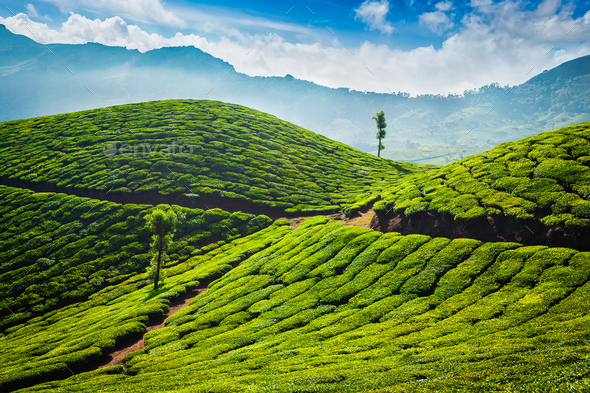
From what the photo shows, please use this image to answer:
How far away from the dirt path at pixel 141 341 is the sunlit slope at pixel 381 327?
6.34 ft

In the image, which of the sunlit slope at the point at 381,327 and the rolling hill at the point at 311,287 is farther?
the rolling hill at the point at 311,287

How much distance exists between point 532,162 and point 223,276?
44759 millimetres

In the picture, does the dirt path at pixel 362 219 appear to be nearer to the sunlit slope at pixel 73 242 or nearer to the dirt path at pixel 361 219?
the dirt path at pixel 361 219

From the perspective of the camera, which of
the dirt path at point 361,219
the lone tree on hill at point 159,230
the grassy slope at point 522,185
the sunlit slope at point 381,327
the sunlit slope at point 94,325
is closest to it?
the sunlit slope at point 381,327

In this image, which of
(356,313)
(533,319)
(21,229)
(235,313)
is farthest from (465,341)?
(21,229)

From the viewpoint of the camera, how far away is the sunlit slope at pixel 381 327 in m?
14.0

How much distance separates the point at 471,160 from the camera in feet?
142

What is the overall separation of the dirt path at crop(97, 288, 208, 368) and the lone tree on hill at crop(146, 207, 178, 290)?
6871mm

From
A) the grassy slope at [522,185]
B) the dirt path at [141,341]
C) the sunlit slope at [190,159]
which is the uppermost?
the sunlit slope at [190,159]

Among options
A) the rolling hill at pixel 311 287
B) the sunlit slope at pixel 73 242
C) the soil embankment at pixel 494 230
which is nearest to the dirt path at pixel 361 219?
the rolling hill at pixel 311 287

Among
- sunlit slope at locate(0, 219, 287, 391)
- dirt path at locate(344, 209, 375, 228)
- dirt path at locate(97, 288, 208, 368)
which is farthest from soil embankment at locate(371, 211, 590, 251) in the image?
dirt path at locate(97, 288, 208, 368)

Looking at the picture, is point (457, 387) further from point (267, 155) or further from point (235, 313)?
point (267, 155)

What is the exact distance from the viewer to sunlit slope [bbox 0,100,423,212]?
7300 centimetres

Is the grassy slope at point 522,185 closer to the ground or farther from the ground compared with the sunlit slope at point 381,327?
farther from the ground
